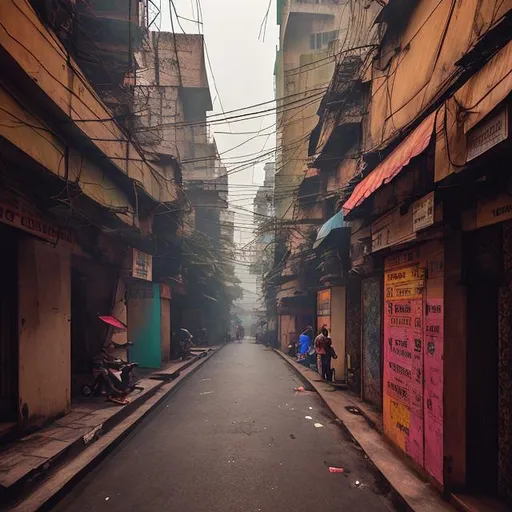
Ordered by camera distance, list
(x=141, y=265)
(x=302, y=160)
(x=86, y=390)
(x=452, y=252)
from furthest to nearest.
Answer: (x=302, y=160)
(x=141, y=265)
(x=86, y=390)
(x=452, y=252)

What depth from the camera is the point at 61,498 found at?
184 inches

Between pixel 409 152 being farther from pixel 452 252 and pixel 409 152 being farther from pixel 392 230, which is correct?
pixel 392 230

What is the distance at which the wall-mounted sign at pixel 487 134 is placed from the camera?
330 centimetres

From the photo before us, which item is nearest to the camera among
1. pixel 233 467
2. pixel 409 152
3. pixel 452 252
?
pixel 452 252

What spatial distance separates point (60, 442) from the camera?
5.90 metres

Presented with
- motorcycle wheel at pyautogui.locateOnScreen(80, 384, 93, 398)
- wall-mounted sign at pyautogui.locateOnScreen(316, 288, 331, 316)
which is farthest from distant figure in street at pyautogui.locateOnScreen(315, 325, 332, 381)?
motorcycle wheel at pyautogui.locateOnScreen(80, 384, 93, 398)

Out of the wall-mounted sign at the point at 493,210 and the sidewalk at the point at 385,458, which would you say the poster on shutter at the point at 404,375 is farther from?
the wall-mounted sign at the point at 493,210

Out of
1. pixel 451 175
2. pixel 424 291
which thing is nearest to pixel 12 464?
pixel 424 291

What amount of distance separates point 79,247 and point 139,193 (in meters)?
3.37

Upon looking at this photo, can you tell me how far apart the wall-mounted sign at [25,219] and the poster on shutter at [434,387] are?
5.84 m

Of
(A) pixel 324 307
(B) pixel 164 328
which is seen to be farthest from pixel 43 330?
(A) pixel 324 307

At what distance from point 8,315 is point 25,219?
165 cm

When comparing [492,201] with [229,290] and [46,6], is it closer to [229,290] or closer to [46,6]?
[46,6]

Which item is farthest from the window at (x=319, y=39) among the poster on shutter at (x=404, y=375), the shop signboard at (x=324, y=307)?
the poster on shutter at (x=404, y=375)
